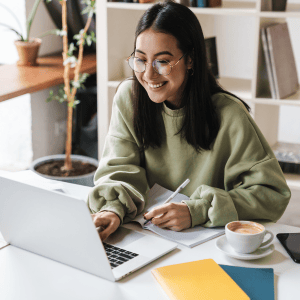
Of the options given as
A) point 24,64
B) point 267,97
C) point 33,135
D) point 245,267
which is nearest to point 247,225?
point 245,267

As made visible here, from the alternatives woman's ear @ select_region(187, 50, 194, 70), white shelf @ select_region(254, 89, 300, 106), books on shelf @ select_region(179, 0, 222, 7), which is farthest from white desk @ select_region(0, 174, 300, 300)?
books on shelf @ select_region(179, 0, 222, 7)

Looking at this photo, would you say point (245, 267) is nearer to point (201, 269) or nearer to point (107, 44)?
point (201, 269)

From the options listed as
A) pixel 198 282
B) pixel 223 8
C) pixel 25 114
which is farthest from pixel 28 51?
pixel 198 282

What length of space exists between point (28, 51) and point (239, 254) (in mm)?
2167

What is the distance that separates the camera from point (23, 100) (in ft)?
10.4

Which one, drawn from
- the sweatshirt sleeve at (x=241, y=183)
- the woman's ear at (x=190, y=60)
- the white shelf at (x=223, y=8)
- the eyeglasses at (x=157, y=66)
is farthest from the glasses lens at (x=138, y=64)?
the white shelf at (x=223, y=8)

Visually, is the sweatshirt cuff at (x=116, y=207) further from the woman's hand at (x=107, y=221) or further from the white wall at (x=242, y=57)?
the white wall at (x=242, y=57)

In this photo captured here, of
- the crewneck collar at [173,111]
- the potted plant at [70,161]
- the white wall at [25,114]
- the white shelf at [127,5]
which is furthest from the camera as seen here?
the white wall at [25,114]

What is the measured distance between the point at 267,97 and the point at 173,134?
108 centimetres

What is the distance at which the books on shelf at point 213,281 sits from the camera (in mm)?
914

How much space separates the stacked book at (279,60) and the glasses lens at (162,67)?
1138mm

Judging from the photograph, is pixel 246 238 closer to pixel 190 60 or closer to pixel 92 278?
pixel 92 278

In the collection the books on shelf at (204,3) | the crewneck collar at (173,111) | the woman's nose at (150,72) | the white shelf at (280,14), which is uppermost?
the books on shelf at (204,3)

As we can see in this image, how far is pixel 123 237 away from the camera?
117 centimetres
